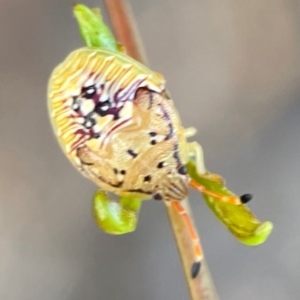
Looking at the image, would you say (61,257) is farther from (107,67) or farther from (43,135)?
→ (107,67)

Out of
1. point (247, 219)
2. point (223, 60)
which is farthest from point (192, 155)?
point (223, 60)

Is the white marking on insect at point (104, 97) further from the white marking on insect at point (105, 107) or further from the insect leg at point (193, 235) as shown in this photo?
the insect leg at point (193, 235)

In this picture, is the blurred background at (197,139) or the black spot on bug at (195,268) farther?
the blurred background at (197,139)

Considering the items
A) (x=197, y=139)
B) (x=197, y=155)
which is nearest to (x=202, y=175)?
(x=197, y=155)

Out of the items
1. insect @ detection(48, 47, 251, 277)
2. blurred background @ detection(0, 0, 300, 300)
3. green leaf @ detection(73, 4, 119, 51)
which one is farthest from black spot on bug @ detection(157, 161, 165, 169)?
blurred background @ detection(0, 0, 300, 300)

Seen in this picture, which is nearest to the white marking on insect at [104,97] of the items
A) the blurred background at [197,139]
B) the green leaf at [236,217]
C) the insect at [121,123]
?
the insect at [121,123]

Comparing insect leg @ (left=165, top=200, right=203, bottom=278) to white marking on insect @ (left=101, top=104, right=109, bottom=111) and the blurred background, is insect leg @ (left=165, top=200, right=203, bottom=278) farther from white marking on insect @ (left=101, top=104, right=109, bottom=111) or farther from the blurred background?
the blurred background

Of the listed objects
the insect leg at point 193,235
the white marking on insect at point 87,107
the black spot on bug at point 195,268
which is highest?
the white marking on insect at point 87,107
